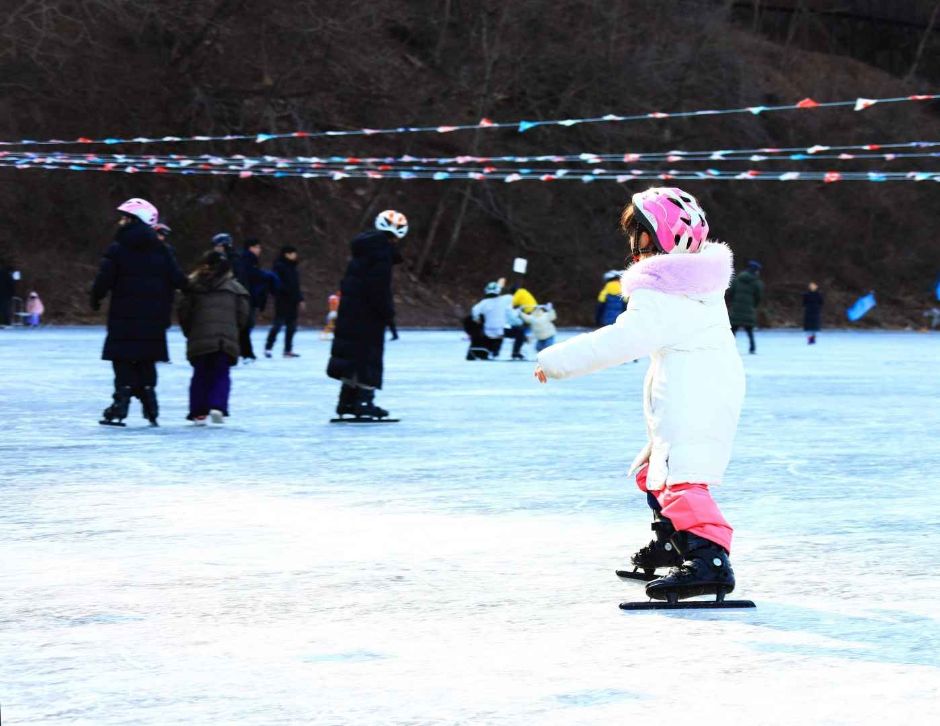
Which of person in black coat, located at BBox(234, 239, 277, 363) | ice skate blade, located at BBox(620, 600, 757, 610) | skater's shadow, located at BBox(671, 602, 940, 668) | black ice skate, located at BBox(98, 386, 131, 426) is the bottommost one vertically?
black ice skate, located at BBox(98, 386, 131, 426)

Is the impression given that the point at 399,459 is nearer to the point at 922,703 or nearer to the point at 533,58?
the point at 922,703

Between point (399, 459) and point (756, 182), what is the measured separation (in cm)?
4827

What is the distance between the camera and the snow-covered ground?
15.5 feet

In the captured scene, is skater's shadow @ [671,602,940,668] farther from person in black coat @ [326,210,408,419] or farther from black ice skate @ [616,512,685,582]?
person in black coat @ [326,210,408,419]

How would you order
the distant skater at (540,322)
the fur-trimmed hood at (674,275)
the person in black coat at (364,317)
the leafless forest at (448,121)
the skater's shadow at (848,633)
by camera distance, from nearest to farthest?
the skater's shadow at (848,633) → the fur-trimmed hood at (674,275) → the person in black coat at (364,317) → the distant skater at (540,322) → the leafless forest at (448,121)

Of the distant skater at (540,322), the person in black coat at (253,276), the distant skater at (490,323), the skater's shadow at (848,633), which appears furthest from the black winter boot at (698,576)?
the distant skater at (540,322)

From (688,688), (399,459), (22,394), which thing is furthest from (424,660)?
(22,394)

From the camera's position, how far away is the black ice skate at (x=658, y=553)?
6457mm

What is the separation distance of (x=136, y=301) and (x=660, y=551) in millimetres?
8443

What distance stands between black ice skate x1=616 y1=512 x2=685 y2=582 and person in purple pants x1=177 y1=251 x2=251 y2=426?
26.5 feet

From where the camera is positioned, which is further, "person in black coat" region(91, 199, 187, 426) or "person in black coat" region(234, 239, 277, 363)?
"person in black coat" region(234, 239, 277, 363)

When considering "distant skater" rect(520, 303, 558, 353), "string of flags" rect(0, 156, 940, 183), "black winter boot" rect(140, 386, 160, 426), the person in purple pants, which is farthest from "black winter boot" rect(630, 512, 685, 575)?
"distant skater" rect(520, 303, 558, 353)

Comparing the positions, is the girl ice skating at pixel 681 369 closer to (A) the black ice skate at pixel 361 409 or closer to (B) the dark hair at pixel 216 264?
(B) the dark hair at pixel 216 264

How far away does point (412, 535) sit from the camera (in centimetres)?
800
